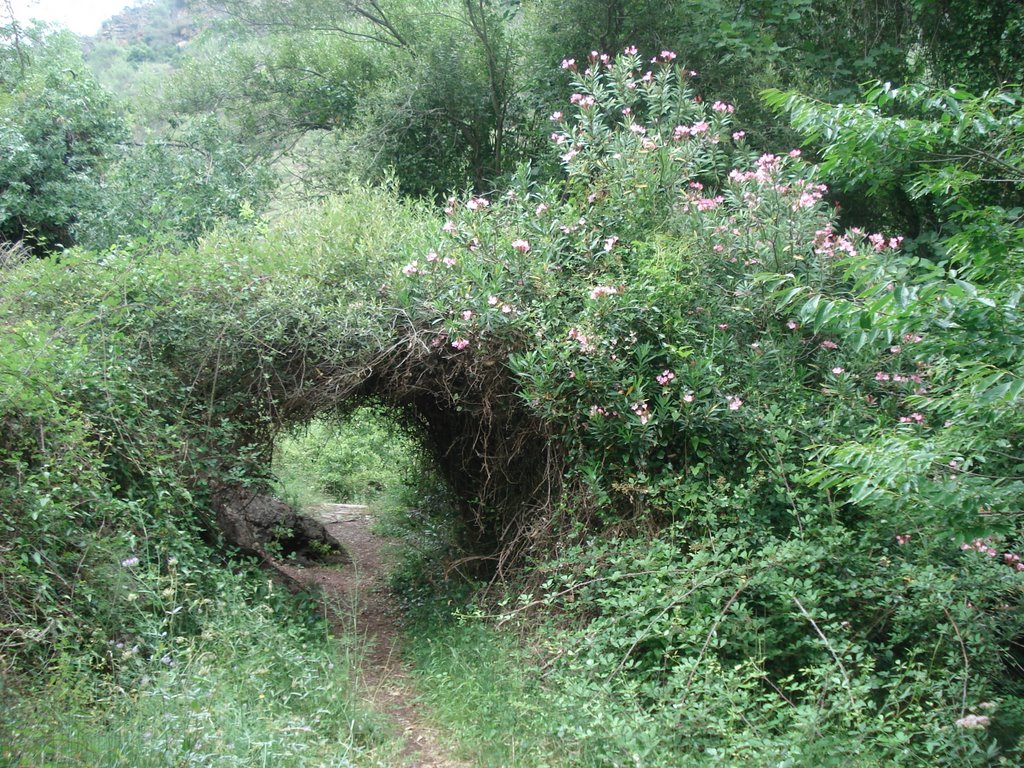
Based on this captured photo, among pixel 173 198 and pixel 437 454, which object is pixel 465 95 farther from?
pixel 437 454

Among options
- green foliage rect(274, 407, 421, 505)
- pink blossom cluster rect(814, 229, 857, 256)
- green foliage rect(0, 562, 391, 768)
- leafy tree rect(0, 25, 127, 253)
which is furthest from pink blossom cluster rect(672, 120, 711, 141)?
leafy tree rect(0, 25, 127, 253)

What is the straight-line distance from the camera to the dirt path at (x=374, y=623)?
480 cm

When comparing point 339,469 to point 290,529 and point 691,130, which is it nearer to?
point 290,529

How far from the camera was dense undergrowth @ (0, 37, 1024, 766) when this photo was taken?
3.78 m

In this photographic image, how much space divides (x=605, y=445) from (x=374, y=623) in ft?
9.90

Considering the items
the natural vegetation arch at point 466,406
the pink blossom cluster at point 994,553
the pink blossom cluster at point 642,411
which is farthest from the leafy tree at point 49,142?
the pink blossom cluster at point 994,553

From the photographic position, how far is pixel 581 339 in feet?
17.5

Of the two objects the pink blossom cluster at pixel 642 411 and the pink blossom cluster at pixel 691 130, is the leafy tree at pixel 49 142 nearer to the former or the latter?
the pink blossom cluster at pixel 691 130

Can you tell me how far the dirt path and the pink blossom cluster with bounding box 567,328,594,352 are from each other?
257 cm

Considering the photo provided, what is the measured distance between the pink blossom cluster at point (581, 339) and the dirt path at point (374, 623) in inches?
101

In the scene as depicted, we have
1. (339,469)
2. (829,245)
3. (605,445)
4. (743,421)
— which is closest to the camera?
(743,421)

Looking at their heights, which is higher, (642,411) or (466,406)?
(642,411)

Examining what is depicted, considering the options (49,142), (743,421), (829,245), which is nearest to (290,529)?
(743,421)

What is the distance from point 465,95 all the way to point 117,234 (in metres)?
5.75
